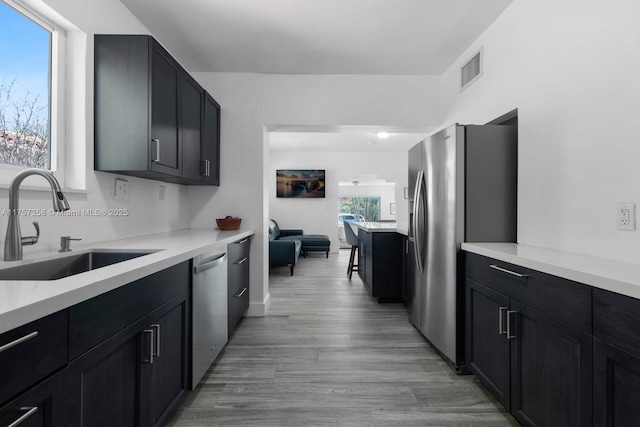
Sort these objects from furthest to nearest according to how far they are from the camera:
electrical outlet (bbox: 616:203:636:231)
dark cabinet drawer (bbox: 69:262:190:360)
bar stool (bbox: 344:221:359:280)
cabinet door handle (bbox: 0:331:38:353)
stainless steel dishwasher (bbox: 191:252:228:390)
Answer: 1. bar stool (bbox: 344:221:359:280)
2. stainless steel dishwasher (bbox: 191:252:228:390)
3. electrical outlet (bbox: 616:203:636:231)
4. dark cabinet drawer (bbox: 69:262:190:360)
5. cabinet door handle (bbox: 0:331:38:353)

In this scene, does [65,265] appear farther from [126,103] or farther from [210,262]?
[126,103]

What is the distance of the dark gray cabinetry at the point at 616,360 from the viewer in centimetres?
95

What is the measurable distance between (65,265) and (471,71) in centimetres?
328

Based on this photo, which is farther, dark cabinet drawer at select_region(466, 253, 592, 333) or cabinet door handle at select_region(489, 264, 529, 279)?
cabinet door handle at select_region(489, 264, 529, 279)

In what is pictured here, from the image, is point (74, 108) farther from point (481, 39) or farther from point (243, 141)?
point (481, 39)

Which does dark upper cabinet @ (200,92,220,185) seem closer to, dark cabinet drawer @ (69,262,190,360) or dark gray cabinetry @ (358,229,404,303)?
dark cabinet drawer @ (69,262,190,360)

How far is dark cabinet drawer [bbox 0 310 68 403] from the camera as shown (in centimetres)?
69

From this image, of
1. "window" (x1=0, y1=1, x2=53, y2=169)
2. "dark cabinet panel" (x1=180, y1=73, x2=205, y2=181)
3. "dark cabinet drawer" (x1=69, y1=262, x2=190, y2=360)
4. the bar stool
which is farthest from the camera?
the bar stool

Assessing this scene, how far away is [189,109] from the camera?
100 inches

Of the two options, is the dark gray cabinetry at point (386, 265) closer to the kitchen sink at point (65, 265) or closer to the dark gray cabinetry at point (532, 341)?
the dark gray cabinetry at point (532, 341)

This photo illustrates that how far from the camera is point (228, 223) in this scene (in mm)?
3111

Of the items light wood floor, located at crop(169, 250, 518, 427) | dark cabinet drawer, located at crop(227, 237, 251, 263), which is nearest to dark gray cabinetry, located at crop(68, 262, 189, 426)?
light wood floor, located at crop(169, 250, 518, 427)

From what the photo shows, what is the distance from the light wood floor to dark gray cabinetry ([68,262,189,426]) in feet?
1.26

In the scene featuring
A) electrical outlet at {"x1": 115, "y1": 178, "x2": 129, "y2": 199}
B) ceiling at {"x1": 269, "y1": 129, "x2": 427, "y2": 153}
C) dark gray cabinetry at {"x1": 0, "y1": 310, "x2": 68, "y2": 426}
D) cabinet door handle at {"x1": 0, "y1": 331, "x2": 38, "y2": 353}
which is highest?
ceiling at {"x1": 269, "y1": 129, "x2": 427, "y2": 153}
